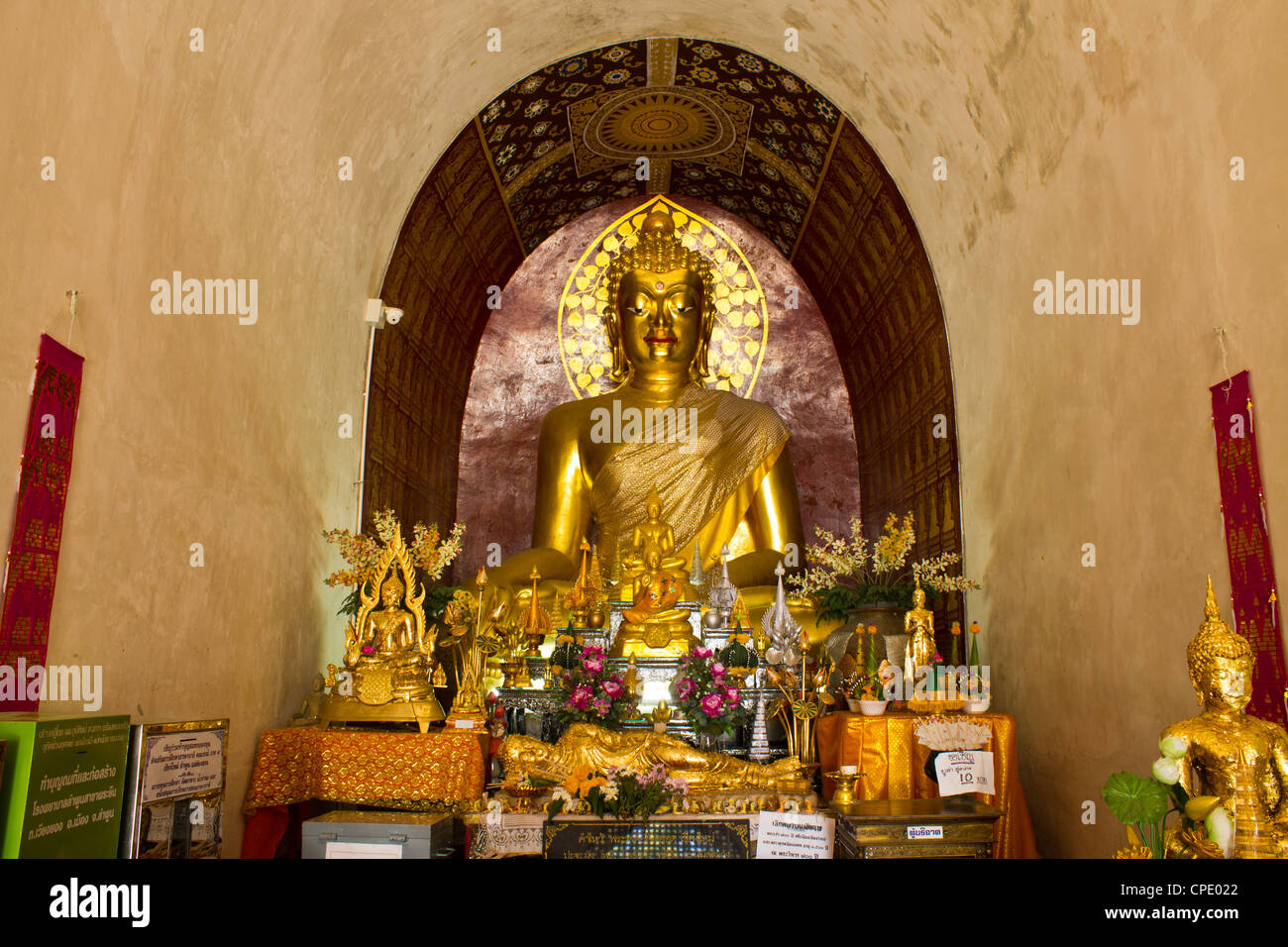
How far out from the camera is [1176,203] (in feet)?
11.8

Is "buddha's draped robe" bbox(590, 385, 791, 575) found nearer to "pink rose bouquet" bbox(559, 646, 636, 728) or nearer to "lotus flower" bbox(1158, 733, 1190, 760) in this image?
"pink rose bouquet" bbox(559, 646, 636, 728)

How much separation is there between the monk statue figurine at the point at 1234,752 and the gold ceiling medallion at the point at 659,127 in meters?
5.62

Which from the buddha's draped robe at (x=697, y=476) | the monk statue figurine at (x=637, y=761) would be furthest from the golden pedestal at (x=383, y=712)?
the buddha's draped robe at (x=697, y=476)

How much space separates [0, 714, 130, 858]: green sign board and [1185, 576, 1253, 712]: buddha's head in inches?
109

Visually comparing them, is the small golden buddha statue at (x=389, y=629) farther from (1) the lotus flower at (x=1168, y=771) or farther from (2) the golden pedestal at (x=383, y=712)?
(1) the lotus flower at (x=1168, y=771)

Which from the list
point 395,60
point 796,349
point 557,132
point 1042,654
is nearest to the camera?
point 1042,654

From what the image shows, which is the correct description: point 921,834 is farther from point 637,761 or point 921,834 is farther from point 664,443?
point 664,443

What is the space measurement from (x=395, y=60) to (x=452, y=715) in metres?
3.51

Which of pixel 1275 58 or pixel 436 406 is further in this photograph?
pixel 436 406

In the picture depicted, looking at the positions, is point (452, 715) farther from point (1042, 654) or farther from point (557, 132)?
point (557, 132)

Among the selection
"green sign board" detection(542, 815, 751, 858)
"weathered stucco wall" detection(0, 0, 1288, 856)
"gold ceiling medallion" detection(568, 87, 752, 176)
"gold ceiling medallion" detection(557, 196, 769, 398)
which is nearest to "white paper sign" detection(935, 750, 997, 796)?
"weathered stucco wall" detection(0, 0, 1288, 856)

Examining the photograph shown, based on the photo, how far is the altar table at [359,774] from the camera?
172 inches

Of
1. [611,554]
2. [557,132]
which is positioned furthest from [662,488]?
[557,132]

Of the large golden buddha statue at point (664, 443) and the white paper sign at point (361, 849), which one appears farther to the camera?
the large golden buddha statue at point (664, 443)
